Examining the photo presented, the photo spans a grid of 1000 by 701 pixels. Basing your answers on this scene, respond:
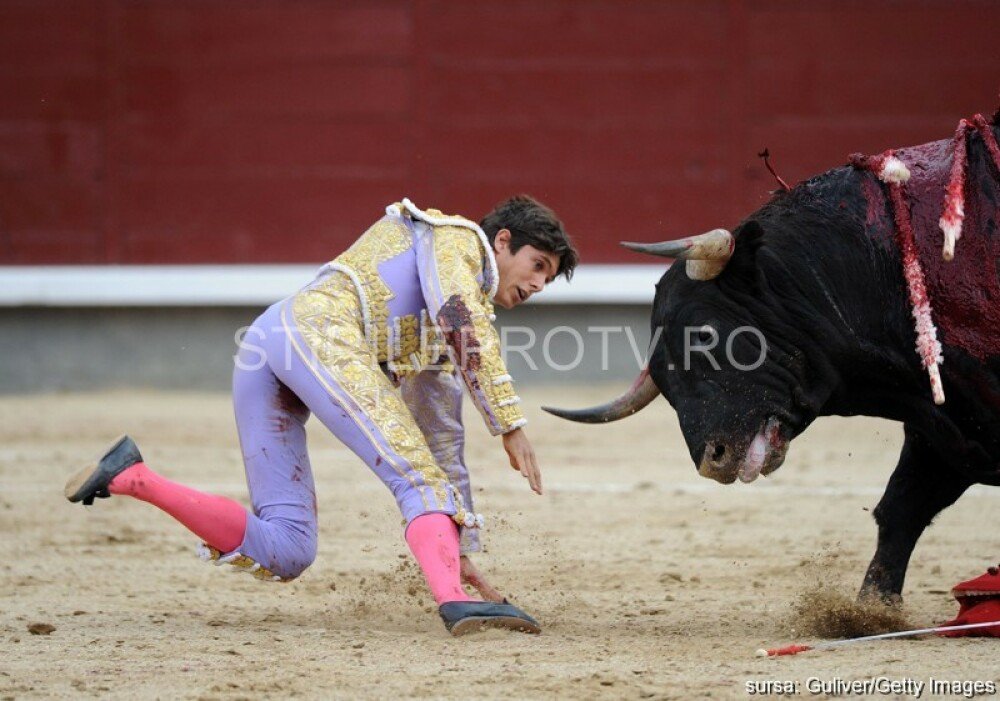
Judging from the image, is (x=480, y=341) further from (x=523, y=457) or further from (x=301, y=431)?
(x=301, y=431)

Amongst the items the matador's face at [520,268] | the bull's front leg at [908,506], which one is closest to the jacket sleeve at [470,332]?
the matador's face at [520,268]

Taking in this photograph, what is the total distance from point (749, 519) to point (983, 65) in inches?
164

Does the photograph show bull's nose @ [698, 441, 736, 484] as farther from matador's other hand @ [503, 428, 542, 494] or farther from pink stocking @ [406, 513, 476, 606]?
pink stocking @ [406, 513, 476, 606]

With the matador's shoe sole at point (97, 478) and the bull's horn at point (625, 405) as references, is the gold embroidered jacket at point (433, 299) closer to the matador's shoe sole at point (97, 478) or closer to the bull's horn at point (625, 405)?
the bull's horn at point (625, 405)

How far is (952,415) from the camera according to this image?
117 inches

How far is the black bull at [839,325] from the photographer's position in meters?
2.88

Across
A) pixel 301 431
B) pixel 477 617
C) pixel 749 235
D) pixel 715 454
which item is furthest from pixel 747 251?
pixel 301 431

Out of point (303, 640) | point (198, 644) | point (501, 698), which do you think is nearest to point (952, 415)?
point (501, 698)

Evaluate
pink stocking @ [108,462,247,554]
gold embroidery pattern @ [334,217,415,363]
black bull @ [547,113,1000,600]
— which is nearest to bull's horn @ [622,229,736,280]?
black bull @ [547,113,1000,600]

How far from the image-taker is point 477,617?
9.60 feet

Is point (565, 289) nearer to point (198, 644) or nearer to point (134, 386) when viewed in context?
point (134, 386)

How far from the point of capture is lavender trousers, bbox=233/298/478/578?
3.00 m

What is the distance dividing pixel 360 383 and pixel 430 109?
515cm

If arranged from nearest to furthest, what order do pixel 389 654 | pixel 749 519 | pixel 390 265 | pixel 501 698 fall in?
pixel 501 698
pixel 389 654
pixel 390 265
pixel 749 519
